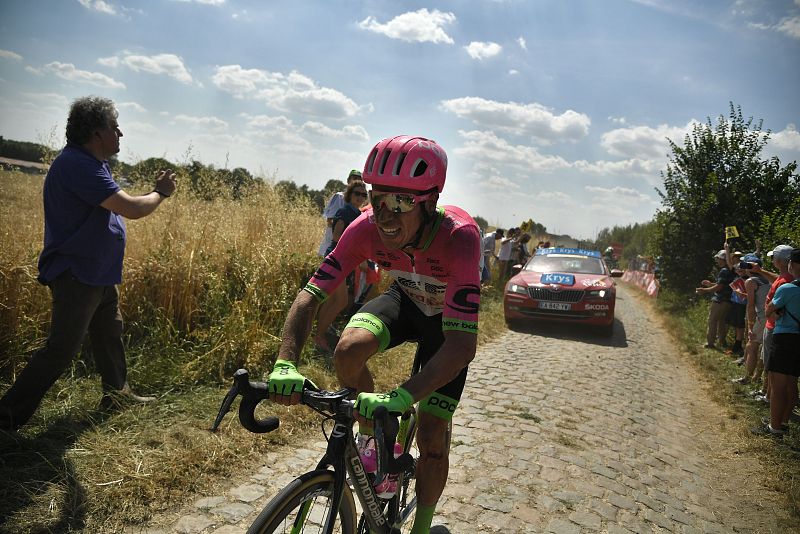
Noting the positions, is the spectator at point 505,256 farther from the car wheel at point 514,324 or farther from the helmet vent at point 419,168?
the helmet vent at point 419,168

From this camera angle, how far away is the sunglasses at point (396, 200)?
2.41 meters

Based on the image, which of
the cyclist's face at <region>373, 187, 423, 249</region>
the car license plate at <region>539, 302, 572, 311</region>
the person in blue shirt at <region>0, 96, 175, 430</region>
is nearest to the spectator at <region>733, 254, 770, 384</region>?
the car license plate at <region>539, 302, 572, 311</region>

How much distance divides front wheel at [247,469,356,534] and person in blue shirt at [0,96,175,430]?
2.39 m

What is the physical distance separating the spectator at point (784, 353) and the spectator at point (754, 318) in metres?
1.85

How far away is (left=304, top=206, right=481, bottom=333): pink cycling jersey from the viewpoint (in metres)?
2.39

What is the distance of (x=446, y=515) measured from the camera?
3389mm

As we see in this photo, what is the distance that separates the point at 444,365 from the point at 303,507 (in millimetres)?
809

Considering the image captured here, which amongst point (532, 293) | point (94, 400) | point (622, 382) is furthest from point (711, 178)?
point (94, 400)

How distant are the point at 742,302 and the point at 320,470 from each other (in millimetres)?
10154

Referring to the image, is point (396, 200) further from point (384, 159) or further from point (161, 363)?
point (161, 363)

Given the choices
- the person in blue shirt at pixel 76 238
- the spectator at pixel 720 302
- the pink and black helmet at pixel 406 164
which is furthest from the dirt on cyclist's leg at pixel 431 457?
the spectator at pixel 720 302

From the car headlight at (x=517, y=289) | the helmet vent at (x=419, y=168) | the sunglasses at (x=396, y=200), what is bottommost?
the car headlight at (x=517, y=289)

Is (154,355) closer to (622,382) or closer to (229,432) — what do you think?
(229,432)

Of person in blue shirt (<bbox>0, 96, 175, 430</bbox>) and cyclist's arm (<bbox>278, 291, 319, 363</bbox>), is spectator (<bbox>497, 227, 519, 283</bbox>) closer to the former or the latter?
person in blue shirt (<bbox>0, 96, 175, 430</bbox>)
